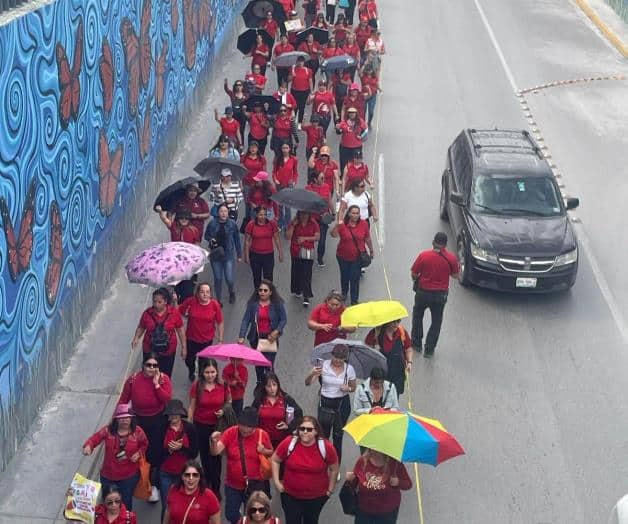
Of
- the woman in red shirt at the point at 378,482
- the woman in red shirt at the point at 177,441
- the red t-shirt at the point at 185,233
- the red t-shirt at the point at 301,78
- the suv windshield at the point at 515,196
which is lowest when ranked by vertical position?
the red t-shirt at the point at 301,78

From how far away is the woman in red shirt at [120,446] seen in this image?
34.3 ft

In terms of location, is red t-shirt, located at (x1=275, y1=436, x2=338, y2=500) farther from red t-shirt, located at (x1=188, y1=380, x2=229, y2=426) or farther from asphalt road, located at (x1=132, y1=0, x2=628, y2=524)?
asphalt road, located at (x1=132, y1=0, x2=628, y2=524)

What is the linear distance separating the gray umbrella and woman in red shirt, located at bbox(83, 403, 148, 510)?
6.45 ft

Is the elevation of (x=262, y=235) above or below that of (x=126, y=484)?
below

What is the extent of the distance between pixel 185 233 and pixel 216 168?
1761mm

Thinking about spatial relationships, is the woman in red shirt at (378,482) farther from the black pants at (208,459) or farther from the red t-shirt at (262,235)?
the red t-shirt at (262,235)

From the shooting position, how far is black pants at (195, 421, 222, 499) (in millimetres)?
11281

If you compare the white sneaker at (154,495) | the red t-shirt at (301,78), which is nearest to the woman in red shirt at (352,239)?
the white sneaker at (154,495)

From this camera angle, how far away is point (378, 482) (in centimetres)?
966

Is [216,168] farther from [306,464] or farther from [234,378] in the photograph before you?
[306,464]

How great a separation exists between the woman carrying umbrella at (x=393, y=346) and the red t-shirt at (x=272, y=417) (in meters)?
1.61

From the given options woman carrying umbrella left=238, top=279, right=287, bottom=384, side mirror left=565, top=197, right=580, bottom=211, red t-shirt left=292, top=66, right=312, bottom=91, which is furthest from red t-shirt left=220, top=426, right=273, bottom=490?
red t-shirt left=292, top=66, right=312, bottom=91

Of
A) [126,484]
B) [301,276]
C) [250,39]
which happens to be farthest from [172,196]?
[250,39]

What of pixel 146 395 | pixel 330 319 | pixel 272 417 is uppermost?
pixel 272 417
